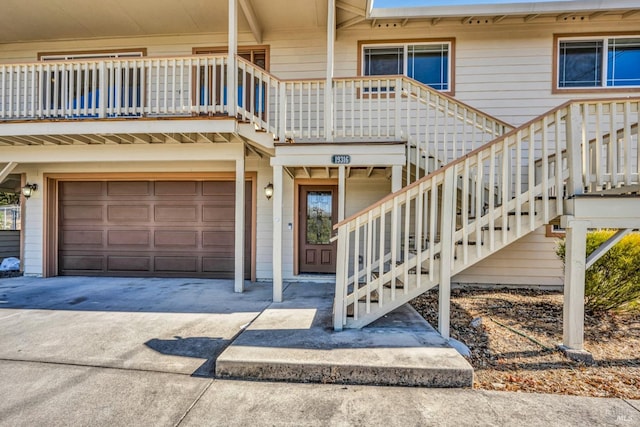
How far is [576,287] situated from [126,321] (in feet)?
16.6

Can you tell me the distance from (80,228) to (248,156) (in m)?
4.09

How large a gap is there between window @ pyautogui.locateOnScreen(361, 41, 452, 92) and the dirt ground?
417 centimetres

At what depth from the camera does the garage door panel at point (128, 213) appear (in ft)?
23.3

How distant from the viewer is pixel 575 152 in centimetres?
340

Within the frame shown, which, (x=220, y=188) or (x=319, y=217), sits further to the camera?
(x=220, y=188)

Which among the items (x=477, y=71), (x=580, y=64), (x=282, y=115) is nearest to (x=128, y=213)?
(x=282, y=115)

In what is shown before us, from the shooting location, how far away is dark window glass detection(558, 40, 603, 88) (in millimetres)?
6195

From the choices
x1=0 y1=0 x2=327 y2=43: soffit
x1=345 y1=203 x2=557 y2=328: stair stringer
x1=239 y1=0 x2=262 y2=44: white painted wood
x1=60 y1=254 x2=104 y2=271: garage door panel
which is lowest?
x1=60 y1=254 x2=104 y2=271: garage door panel

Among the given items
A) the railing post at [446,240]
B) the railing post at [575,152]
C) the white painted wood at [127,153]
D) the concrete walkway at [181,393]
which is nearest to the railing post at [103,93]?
the white painted wood at [127,153]

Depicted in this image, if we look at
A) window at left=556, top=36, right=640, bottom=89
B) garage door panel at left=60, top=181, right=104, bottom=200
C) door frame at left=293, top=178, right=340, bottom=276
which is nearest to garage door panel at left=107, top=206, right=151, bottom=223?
garage door panel at left=60, top=181, right=104, bottom=200

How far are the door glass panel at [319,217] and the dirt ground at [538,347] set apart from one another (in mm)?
2300

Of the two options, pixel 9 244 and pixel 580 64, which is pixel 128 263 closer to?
pixel 9 244

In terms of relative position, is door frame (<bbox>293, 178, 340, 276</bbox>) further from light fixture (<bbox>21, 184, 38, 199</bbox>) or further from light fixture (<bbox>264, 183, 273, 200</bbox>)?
light fixture (<bbox>21, 184, 38, 199</bbox>)

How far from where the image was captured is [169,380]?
8.98 feet
